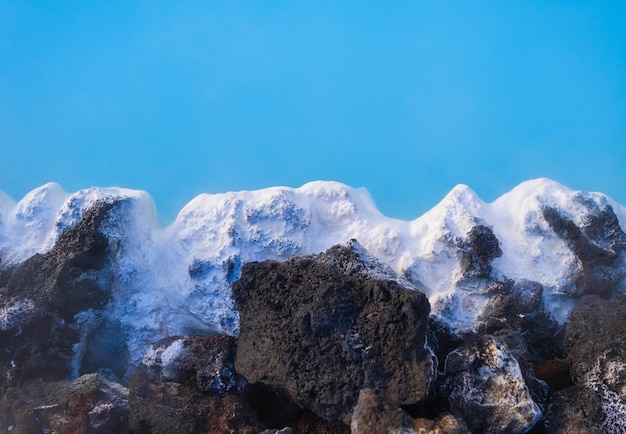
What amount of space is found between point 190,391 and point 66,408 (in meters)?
0.52

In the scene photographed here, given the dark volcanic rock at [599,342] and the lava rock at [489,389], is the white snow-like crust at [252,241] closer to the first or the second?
the dark volcanic rock at [599,342]

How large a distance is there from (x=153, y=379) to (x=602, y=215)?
7.75 ft

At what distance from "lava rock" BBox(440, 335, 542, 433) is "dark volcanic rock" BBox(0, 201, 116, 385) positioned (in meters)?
1.67

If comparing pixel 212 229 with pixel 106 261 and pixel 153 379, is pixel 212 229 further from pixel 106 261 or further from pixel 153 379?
pixel 153 379

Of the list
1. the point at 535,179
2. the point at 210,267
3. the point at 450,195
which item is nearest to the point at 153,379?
the point at 210,267

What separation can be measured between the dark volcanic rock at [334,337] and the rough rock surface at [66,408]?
0.56 metres

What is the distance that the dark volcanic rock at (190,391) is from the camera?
2385mm

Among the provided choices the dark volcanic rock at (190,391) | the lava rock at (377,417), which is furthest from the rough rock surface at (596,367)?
the dark volcanic rock at (190,391)

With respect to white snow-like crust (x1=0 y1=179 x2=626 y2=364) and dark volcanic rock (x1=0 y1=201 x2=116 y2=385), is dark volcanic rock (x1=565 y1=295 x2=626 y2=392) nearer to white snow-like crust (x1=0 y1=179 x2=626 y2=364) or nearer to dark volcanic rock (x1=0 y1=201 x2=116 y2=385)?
white snow-like crust (x1=0 y1=179 x2=626 y2=364)

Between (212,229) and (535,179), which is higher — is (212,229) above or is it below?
below

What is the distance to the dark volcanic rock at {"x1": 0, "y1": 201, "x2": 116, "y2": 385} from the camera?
2666 mm

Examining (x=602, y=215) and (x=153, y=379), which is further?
(x=602, y=215)

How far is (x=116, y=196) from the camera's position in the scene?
2.98 metres

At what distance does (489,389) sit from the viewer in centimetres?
231
